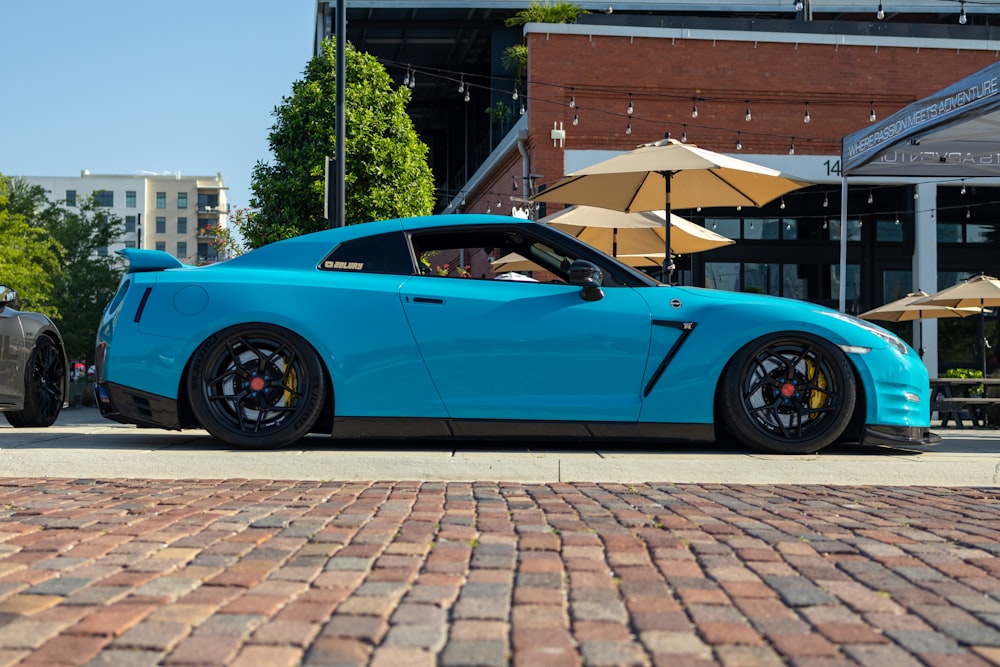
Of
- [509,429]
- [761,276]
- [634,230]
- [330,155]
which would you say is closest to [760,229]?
[761,276]

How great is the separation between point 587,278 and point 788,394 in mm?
1261

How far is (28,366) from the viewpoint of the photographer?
23.6 ft

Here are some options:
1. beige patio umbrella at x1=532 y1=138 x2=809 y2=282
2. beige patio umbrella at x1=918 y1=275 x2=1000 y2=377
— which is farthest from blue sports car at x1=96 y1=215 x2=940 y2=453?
beige patio umbrella at x1=918 y1=275 x2=1000 y2=377

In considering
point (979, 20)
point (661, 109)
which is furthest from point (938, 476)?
point (979, 20)

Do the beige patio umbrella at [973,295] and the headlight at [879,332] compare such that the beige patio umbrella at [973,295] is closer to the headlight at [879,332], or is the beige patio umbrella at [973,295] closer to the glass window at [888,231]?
the glass window at [888,231]

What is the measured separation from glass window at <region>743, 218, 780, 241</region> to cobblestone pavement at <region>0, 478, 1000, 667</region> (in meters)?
20.6

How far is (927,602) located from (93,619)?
1.97m

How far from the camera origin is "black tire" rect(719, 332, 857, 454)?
565 cm

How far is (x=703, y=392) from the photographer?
5652 mm

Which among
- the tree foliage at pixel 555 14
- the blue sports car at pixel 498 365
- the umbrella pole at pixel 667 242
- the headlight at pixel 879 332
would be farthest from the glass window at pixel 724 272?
the blue sports car at pixel 498 365

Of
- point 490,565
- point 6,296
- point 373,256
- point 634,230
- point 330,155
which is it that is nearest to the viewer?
point 490,565

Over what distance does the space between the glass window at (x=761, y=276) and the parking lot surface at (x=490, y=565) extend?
19.8 metres

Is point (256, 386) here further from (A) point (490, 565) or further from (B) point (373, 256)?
(A) point (490, 565)

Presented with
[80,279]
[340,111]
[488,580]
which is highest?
[340,111]
